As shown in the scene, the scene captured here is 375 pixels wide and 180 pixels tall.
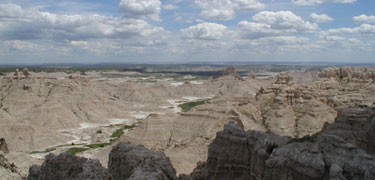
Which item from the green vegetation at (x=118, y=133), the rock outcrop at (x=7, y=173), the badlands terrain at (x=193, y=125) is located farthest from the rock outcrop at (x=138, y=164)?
the green vegetation at (x=118, y=133)

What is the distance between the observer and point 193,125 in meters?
52.3

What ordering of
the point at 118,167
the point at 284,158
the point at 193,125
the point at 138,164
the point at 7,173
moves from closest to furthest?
the point at 138,164
the point at 118,167
the point at 284,158
the point at 7,173
the point at 193,125

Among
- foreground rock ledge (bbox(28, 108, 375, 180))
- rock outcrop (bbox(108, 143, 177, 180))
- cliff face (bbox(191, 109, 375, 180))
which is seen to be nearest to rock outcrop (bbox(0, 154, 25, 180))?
foreground rock ledge (bbox(28, 108, 375, 180))

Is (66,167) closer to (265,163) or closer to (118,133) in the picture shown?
(265,163)

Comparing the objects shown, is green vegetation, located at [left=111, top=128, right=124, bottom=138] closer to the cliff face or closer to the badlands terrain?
the badlands terrain

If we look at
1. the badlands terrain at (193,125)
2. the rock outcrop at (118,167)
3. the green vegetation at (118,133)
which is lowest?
the green vegetation at (118,133)

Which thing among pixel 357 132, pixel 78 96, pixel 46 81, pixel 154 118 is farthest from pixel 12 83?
pixel 357 132

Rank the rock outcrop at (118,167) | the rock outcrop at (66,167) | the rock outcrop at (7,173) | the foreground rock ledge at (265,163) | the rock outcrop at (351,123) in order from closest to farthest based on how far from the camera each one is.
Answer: the rock outcrop at (118,167)
the foreground rock ledge at (265,163)
the rock outcrop at (66,167)
the rock outcrop at (7,173)
the rock outcrop at (351,123)

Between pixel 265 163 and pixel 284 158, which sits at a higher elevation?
pixel 284 158

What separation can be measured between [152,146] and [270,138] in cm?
3033

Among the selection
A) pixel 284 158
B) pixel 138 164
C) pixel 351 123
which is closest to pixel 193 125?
pixel 351 123

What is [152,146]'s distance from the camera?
1971 inches

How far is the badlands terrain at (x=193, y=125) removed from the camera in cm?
1945

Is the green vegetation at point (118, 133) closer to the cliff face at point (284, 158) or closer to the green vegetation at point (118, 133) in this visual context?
the green vegetation at point (118, 133)
